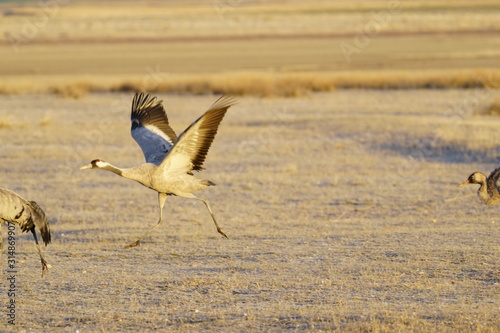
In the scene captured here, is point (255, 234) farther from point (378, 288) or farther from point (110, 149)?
point (110, 149)

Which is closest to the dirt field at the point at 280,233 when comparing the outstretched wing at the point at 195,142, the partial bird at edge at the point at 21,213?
the partial bird at edge at the point at 21,213

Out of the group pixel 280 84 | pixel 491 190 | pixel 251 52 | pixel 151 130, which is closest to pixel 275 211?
pixel 151 130

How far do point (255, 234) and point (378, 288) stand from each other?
3008mm

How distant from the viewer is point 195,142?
9.21 meters

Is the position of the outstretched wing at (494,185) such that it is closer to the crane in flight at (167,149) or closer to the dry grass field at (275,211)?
the dry grass field at (275,211)

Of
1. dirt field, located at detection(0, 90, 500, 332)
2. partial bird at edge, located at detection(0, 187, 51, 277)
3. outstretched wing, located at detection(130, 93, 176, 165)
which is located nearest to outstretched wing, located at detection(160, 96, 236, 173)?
outstretched wing, located at detection(130, 93, 176, 165)

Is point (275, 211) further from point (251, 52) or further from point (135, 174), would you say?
point (251, 52)

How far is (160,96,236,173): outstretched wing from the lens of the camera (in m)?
8.77

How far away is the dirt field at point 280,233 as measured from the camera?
24.7 ft

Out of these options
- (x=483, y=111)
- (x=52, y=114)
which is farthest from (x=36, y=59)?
(x=483, y=111)

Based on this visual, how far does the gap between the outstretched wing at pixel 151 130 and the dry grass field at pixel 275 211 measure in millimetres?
1081

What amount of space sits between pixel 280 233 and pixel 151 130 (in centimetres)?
202

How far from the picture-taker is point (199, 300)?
7.90 m

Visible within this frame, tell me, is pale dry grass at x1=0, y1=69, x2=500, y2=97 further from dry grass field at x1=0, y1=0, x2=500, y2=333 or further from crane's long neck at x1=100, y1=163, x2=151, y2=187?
crane's long neck at x1=100, y1=163, x2=151, y2=187
